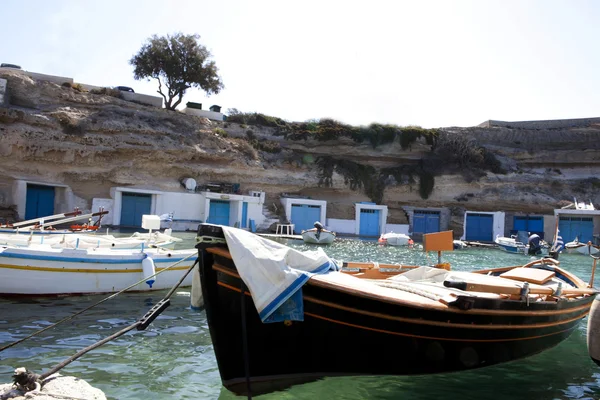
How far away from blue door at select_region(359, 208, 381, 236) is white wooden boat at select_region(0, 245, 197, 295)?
1078 inches

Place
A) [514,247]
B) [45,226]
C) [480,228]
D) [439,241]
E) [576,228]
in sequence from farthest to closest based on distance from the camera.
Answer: [480,228], [576,228], [514,247], [45,226], [439,241]

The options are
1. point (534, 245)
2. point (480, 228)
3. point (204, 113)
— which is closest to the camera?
point (534, 245)

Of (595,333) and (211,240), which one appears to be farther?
(595,333)

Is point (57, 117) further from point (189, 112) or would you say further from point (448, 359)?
point (448, 359)

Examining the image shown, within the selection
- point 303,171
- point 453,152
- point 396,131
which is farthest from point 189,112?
point 453,152

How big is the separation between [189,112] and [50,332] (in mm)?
33645

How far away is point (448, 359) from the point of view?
6258mm

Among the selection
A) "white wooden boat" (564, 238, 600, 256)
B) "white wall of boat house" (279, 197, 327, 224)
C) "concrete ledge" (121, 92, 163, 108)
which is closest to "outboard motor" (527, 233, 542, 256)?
"white wooden boat" (564, 238, 600, 256)

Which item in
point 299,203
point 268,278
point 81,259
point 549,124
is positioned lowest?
point 81,259

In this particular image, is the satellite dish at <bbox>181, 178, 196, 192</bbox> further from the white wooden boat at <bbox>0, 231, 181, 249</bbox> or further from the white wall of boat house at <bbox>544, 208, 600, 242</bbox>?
the white wall of boat house at <bbox>544, 208, 600, 242</bbox>

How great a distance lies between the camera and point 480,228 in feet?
130

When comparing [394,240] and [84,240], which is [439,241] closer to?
[84,240]

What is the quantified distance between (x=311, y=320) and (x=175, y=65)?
36.5 meters

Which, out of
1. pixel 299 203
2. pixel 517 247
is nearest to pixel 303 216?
pixel 299 203
